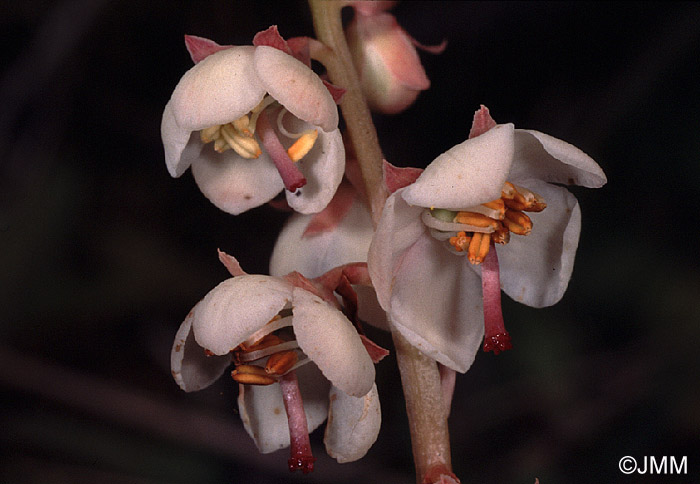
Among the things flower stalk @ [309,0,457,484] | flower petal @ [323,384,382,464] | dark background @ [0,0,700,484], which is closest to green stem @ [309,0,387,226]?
flower stalk @ [309,0,457,484]

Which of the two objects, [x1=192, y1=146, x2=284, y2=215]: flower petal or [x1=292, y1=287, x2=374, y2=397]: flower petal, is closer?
[x1=292, y1=287, x2=374, y2=397]: flower petal

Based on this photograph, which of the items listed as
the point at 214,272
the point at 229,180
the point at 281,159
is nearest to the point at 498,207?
the point at 281,159

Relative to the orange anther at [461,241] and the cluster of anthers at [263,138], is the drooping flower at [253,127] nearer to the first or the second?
the cluster of anthers at [263,138]

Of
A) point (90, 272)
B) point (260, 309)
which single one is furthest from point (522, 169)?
point (90, 272)

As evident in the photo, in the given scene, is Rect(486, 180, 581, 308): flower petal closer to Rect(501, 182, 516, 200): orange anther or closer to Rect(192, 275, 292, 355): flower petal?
Rect(501, 182, 516, 200): orange anther

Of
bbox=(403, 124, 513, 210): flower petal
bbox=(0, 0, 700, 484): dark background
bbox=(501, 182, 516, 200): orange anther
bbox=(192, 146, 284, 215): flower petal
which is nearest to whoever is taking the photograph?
bbox=(403, 124, 513, 210): flower petal

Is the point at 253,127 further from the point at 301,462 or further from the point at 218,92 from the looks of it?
the point at 301,462

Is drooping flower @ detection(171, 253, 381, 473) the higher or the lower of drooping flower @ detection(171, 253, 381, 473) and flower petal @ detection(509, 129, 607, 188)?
the lower

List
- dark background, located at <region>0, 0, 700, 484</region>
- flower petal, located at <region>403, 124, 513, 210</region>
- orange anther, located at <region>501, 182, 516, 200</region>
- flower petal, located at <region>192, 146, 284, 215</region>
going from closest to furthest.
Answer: flower petal, located at <region>403, 124, 513, 210</region> < orange anther, located at <region>501, 182, 516, 200</region> < flower petal, located at <region>192, 146, 284, 215</region> < dark background, located at <region>0, 0, 700, 484</region>
